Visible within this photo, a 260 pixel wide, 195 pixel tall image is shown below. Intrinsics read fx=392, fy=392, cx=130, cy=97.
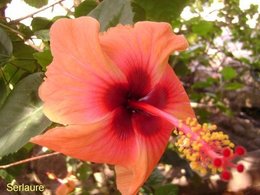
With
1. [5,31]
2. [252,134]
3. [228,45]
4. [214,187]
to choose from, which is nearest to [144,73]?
[5,31]

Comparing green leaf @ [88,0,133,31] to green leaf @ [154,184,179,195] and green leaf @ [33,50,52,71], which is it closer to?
green leaf @ [33,50,52,71]

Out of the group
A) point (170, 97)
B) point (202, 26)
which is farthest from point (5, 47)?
point (202, 26)

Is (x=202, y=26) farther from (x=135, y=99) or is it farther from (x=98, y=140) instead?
(x=98, y=140)

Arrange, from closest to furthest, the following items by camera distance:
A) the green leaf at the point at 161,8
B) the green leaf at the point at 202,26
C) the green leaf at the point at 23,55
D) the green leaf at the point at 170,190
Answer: the green leaf at the point at 161,8
the green leaf at the point at 23,55
the green leaf at the point at 170,190
the green leaf at the point at 202,26

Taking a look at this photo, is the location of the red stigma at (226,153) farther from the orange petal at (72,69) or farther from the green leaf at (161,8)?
the green leaf at (161,8)

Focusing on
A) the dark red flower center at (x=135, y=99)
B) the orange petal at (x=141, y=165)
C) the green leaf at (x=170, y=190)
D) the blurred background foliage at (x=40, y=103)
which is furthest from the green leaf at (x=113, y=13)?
the green leaf at (x=170, y=190)

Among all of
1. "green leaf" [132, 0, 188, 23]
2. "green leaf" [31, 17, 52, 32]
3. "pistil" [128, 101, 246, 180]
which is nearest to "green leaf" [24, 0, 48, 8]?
"green leaf" [31, 17, 52, 32]
